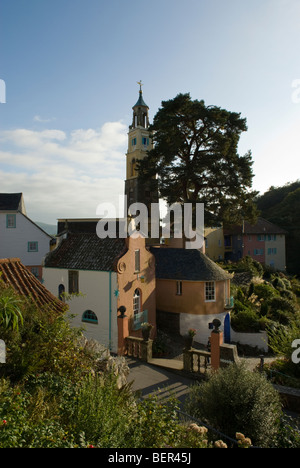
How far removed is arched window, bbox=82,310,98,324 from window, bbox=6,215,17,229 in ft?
47.3

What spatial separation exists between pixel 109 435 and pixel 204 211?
980 inches

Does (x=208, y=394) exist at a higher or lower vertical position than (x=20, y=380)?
lower

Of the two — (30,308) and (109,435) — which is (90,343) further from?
(109,435)

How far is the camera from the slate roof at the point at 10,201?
91.0 feet

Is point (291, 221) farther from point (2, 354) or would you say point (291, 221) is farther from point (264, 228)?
point (2, 354)

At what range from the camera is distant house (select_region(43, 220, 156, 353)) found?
16734 mm

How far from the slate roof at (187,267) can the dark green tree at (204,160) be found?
6.93 metres

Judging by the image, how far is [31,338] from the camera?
753cm

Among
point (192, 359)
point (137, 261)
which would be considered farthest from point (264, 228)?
point (192, 359)

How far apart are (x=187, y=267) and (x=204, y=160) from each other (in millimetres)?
11409

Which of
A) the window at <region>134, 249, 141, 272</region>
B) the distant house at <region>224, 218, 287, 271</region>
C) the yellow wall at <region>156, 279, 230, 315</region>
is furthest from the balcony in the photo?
the distant house at <region>224, 218, 287, 271</region>

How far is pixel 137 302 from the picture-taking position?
1867cm
